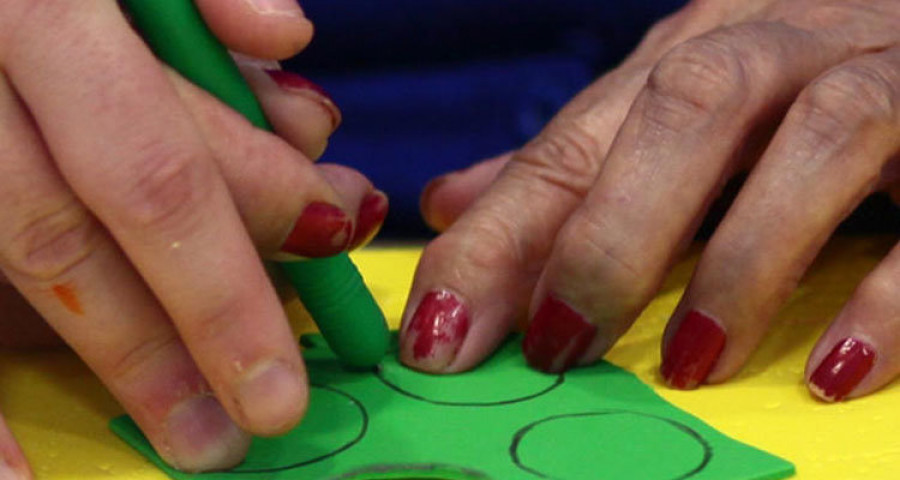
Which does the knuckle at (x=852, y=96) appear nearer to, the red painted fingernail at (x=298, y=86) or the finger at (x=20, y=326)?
the red painted fingernail at (x=298, y=86)

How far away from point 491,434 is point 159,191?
0.57ft

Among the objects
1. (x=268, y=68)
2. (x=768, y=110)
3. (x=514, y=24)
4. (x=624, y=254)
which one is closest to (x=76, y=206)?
(x=268, y=68)

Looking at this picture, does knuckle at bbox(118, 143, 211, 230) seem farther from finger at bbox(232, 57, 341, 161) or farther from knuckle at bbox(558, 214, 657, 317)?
knuckle at bbox(558, 214, 657, 317)

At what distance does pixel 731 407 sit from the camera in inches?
20.6

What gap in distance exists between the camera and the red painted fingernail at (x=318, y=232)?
1.62 feet

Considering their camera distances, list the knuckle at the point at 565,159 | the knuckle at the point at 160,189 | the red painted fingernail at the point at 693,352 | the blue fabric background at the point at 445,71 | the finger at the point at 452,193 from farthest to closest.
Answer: the blue fabric background at the point at 445,71, the finger at the point at 452,193, the knuckle at the point at 565,159, the red painted fingernail at the point at 693,352, the knuckle at the point at 160,189

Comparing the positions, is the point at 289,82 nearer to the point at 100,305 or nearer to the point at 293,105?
the point at 293,105

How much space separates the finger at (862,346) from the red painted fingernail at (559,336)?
11cm

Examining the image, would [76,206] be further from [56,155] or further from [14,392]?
[14,392]

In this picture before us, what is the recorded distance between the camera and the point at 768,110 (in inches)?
24.4

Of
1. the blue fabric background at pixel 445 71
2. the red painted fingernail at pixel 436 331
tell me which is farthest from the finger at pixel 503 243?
the blue fabric background at pixel 445 71

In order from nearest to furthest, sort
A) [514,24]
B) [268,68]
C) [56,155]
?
[56,155]
[268,68]
[514,24]

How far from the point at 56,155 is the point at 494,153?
2.16 feet

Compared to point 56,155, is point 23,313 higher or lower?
lower
